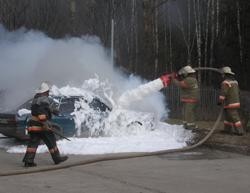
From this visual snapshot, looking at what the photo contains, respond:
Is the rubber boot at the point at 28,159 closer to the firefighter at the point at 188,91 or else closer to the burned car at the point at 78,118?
the burned car at the point at 78,118

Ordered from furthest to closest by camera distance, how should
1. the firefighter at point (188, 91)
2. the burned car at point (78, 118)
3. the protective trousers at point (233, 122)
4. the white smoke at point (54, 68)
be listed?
the white smoke at point (54, 68) → the firefighter at point (188, 91) → the protective trousers at point (233, 122) → the burned car at point (78, 118)

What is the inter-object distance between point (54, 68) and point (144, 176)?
7.80 meters

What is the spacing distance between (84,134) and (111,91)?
6.71ft

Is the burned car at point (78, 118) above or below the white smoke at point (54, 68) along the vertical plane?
below

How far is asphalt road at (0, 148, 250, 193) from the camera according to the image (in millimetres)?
9961

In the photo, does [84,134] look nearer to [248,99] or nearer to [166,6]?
[248,99]

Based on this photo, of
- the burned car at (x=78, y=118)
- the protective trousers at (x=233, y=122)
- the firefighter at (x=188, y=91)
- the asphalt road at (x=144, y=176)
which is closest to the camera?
the asphalt road at (x=144, y=176)

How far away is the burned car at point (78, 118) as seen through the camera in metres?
15.4

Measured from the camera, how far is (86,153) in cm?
1407

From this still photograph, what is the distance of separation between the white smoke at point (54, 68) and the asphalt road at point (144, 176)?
4075mm

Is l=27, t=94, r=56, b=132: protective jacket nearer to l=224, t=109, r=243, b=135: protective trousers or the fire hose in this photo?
the fire hose

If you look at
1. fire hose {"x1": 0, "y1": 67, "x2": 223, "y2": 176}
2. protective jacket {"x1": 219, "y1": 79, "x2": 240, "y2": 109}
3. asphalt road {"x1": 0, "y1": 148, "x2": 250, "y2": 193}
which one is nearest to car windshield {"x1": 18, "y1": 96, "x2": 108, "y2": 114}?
asphalt road {"x1": 0, "y1": 148, "x2": 250, "y2": 193}

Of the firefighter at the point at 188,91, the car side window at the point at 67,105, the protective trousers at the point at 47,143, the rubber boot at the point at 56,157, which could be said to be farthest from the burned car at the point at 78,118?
the rubber boot at the point at 56,157

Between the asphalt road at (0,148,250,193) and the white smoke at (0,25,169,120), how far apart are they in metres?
4.08
